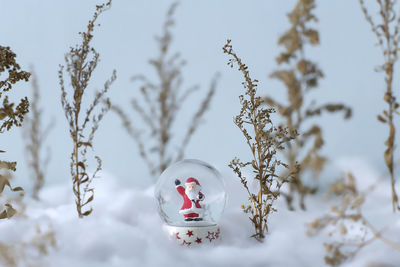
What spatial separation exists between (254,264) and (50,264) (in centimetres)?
149

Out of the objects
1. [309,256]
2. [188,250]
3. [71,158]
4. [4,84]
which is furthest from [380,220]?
[4,84]

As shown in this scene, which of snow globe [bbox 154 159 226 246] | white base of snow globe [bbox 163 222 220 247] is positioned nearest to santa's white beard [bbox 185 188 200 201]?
snow globe [bbox 154 159 226 246]

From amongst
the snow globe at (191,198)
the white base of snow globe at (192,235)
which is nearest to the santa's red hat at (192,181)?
the snow globe at (191,198)

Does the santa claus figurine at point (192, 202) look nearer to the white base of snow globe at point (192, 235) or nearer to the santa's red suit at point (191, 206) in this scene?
the santa's red suit at point (191, 206)

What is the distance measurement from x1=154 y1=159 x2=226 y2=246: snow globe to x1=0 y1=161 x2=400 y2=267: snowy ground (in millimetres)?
148

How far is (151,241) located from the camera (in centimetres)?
393

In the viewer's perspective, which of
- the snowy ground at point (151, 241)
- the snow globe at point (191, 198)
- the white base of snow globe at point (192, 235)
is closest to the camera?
the snowy ground at point (151, 241)

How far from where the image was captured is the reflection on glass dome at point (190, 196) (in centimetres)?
434

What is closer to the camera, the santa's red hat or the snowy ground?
the snowy ground

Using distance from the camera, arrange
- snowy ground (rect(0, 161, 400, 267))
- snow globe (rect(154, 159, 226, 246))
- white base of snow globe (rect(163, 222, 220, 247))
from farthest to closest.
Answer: snow globe (rect(154, 159, 226, 246)) < white base of snow globe (rect(163, 222, 220, 247)) < snowy ground (rect(0, 161, 400, 267))

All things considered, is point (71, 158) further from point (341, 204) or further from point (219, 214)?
point (341, 204)

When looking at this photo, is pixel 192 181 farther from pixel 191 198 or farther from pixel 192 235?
pixel 192 235

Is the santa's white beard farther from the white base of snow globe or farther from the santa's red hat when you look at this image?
the white base of snow globe

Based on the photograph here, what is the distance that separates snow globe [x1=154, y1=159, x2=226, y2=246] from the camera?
433 cm
